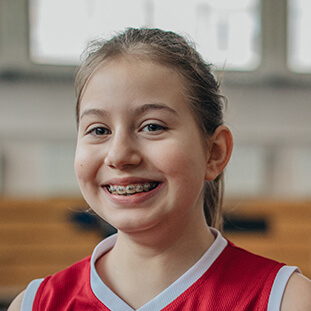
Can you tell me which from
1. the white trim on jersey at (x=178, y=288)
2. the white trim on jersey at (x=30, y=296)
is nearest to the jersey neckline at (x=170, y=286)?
the white trim on jersey at (x=178, y=288)

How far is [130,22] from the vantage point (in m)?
2.90

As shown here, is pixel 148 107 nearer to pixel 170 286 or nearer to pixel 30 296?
pixel 170 286

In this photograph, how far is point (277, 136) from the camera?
3.02m

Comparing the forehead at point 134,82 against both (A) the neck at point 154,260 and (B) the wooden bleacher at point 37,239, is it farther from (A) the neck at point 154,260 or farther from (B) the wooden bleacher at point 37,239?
(B) the wooden bleacher at point 37,239

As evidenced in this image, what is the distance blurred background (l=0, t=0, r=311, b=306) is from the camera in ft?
8.16

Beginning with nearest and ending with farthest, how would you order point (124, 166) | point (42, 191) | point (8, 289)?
point (124, 166)
point (8, 289)
point (42, 191)

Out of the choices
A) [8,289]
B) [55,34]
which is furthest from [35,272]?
[55,34]

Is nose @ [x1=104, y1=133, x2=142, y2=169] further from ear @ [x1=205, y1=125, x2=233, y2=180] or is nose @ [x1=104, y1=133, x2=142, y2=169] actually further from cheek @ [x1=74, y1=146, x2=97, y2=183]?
ear @ [x1=205, y1=125, x2=233, y2=180]

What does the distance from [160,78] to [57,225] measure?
74.6 inches

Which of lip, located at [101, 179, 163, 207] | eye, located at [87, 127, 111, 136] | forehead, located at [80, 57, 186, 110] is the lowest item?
lip, located at [101, 179, 163, 207]

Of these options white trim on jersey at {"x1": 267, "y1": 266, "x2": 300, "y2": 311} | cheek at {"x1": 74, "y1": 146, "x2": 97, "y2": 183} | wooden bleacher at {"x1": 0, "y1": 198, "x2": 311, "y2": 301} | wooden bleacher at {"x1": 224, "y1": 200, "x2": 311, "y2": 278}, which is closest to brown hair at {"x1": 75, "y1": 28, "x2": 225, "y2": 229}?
cheek at {"x1": 74, "y1": 146, "x2": 97, "y2": 183}

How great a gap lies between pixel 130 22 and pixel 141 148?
2336mm

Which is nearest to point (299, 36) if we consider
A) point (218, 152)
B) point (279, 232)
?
point (279, 232)

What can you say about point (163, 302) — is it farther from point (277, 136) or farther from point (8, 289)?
point (277, 136)
